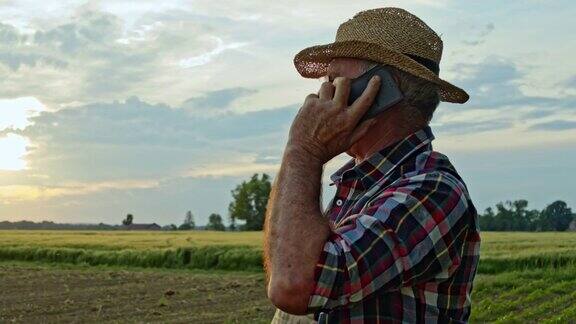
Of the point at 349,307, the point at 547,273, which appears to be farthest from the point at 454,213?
the point at 547,273

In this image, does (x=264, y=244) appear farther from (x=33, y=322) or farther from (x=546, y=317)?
(x=33, y=322)

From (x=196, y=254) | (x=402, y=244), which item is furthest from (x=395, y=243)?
(x=196, y=254)

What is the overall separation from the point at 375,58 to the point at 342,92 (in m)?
0.16

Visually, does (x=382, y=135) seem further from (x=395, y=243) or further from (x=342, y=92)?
(x=395, y=243)

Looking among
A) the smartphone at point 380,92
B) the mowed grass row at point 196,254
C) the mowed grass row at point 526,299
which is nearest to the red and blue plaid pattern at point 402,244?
the smartphone at point 380,92

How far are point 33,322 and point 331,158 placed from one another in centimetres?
1302

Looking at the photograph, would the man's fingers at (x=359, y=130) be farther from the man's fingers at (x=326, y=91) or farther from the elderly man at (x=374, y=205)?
the man's fingers at (x=326, y=91)

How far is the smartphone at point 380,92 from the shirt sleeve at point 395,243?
204 mm

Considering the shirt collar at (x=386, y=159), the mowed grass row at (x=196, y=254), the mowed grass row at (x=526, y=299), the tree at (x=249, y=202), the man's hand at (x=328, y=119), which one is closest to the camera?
the man's hand at (x=328, y=119)

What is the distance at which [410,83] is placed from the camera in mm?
2219

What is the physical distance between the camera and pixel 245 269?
28016 mm

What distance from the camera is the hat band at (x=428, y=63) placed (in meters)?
2.25

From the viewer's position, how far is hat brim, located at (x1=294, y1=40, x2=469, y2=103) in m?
2.18

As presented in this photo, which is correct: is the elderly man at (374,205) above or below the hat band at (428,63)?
below
